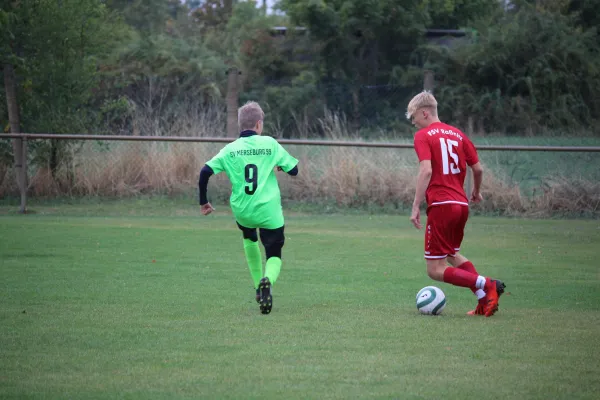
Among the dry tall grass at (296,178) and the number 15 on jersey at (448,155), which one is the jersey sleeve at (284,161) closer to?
the number 15 on jersey at (448,155)

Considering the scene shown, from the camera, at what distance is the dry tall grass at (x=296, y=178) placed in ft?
56.0

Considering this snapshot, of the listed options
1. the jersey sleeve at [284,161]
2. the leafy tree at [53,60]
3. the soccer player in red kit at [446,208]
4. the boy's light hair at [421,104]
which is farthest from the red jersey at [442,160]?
the leafy tree at [53,60]

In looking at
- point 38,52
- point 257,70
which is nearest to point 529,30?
point 257,70

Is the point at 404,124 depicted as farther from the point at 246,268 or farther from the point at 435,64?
the point at 246,268

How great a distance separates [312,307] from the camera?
294 inches

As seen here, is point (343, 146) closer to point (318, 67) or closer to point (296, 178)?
point (296, 178)

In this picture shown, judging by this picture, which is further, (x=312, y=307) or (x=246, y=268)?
(x=246, y=268)

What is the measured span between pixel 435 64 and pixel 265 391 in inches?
1150

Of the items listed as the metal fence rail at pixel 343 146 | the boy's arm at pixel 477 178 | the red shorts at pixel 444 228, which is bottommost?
the metal fence rail at pixel 343 146

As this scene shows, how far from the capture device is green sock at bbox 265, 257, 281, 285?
7.27m

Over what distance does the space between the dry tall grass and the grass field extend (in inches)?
164

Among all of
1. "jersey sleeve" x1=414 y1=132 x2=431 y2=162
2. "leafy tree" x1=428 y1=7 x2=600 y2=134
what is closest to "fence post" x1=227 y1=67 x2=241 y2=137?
"leafy tree" x1=428 y1=7 x2=600 y2=134

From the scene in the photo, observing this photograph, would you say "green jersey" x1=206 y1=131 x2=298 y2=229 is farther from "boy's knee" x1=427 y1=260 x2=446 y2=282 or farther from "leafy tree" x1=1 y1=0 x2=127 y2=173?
"leafy tree" x1=1 y1=0 x2=127 y2=173

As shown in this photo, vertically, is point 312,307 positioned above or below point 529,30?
below
